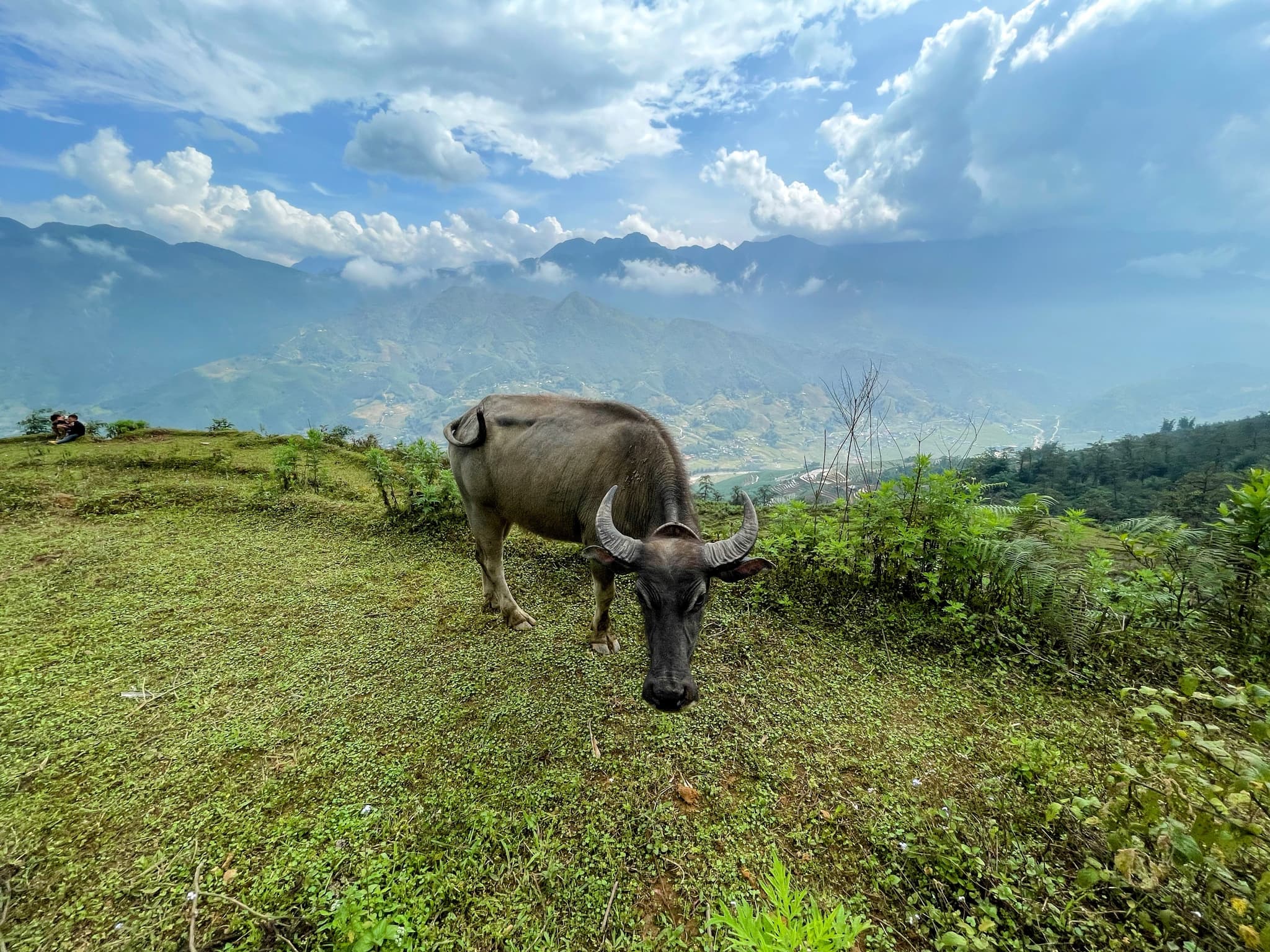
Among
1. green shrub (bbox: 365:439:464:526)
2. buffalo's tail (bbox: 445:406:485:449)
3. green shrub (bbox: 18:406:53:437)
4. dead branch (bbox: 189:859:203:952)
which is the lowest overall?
dead branch (bbox: 189:859:203:952)

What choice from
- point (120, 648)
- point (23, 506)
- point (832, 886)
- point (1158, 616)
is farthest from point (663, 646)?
point (23, 506)

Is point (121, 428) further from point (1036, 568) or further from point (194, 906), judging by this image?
point (1036, 568)

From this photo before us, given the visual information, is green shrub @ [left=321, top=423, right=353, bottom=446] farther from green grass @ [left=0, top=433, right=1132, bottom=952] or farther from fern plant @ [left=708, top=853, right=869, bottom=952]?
fern plant @ [left=708, top=853, right=869, bottom=952]

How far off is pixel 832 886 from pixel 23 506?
14.4 m

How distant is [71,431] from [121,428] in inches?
39.8

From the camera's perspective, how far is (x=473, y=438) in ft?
20.3

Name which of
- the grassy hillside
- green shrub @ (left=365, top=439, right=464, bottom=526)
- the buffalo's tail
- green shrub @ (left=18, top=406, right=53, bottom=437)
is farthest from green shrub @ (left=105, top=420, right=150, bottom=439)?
the grassy hillside

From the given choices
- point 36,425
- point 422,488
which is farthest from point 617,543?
point 36,425

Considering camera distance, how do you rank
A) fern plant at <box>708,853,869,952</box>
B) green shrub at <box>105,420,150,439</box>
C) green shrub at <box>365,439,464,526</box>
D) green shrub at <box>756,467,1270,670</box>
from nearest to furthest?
1. fern plant at <box>708,853,869,952</box>
2. green shrub at <box>756,467,1270,670</box>
3. green shrub at <box>365,439,464,526</box>
4. green shrub at <box>105,420,150,439</box>

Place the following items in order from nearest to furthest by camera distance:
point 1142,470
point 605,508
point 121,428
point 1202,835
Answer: point 1202,835
point 605,508
point 1142,470
point 121,428

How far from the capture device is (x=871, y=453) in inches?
262

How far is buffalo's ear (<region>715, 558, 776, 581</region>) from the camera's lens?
410 centimetres

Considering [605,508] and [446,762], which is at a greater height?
[605,508]

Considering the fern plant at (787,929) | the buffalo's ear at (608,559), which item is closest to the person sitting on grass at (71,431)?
the buffalo's ear at (608,559)
